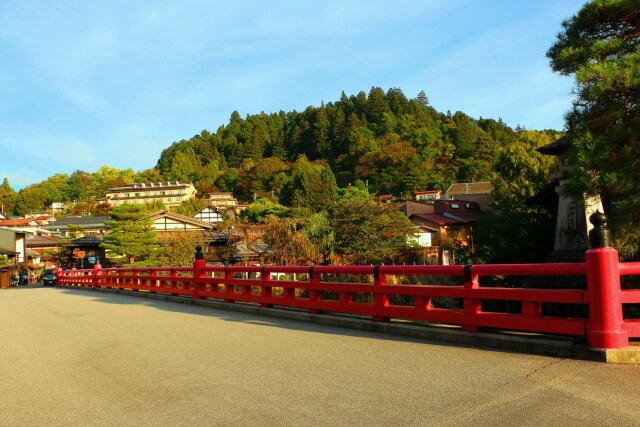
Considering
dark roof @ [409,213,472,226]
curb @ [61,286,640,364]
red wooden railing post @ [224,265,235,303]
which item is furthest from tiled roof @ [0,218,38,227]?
curb @ [61,286,640,364]

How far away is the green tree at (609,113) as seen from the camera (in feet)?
20.3

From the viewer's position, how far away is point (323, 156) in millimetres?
126438

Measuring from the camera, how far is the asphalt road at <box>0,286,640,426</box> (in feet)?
13.1

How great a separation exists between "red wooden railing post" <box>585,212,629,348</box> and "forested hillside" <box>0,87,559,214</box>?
33.7 m

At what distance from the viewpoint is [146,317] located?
1153 cm

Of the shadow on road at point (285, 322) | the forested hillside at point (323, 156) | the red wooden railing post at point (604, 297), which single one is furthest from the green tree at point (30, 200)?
the red wooden railing post at point (604, 297)

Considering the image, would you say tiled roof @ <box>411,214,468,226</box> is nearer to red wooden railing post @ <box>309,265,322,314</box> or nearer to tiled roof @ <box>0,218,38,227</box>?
red wooden railing post @ <box>309,265,322,314</box>

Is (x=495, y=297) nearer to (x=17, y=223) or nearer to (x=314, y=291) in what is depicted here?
(x=314, y=291)

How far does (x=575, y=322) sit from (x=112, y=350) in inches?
238

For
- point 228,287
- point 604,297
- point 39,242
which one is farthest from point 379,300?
point 39,242

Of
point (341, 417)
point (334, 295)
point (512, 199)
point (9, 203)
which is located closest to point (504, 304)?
point (334, 295)

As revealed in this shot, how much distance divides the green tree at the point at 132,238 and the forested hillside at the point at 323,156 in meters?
29.3

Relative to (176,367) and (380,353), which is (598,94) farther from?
(176,367)

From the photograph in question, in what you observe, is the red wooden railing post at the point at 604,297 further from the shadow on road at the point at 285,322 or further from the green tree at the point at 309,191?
the green tree at the point at 309,191
